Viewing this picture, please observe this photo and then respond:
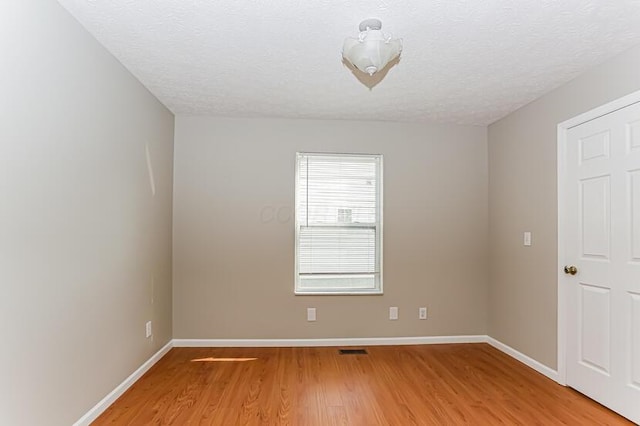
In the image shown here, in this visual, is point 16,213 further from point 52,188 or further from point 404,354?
point 404,354

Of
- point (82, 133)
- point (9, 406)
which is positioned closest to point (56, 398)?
point (9, 406)

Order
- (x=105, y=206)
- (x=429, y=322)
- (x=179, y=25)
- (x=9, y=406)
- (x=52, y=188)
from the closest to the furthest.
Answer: (x=9, y=406) → (x=52, y=188) → (x=179, y=25) → (x=105, y=206) → (x=429, y=322)

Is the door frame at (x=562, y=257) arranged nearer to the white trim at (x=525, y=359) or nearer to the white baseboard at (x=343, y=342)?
the white trim at (x=525, y=359)

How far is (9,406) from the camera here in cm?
168

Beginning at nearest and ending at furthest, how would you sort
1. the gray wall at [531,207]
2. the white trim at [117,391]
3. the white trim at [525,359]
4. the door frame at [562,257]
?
the white trim at [117,391] < the gray wall at [531,207] < the door frame at [562,257] < the white trim at [525,359]

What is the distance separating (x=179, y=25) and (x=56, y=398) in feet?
7.22

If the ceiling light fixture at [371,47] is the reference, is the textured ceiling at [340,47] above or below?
above

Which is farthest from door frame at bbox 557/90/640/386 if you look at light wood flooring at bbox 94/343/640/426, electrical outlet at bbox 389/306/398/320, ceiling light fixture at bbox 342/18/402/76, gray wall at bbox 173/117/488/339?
ceiling light fixture at bbox 342/18/402/76

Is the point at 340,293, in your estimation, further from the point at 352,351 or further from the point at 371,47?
the point at 371,47

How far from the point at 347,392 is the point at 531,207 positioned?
2.30 meters

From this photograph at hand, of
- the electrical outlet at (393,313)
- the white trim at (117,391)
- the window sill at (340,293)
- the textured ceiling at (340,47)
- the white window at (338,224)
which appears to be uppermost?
the textured ceiling at (340,47)

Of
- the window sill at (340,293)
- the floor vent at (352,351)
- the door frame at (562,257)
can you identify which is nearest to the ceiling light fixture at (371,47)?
the door frame at (562,257)

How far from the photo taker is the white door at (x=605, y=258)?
241cm

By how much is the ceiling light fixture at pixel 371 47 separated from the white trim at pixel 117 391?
2.72 m
